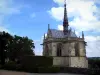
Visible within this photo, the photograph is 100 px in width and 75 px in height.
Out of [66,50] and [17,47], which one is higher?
[17,47]

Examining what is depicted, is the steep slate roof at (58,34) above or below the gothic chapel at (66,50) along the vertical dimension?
above

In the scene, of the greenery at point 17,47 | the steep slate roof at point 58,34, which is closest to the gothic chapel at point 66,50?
the steep slate roof at point 58,34

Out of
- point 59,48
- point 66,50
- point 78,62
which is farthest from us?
point 59,48

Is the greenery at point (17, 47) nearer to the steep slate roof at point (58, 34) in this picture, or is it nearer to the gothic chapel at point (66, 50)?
the gothic chapel at point (66, 50)

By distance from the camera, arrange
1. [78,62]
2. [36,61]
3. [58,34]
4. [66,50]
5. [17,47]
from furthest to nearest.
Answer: [58,34] → [66,50] → [78,62] → [17,47] → [36,61]

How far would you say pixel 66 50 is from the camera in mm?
83125

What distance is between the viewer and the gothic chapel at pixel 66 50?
8219cm

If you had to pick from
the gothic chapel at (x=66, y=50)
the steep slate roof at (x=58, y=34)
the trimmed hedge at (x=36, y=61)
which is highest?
the steep slate roof at (x=58, y=34)

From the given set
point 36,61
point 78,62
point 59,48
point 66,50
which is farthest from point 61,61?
point 36,61

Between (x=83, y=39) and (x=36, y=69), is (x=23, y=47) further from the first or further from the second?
(x=36, y=69)

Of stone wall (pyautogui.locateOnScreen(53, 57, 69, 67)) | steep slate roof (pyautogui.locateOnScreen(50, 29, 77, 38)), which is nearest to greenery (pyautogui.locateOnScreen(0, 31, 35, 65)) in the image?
stone wall (pyautogui.locateOnScreen(53, 57, 69, 67))

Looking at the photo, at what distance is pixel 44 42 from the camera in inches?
3504

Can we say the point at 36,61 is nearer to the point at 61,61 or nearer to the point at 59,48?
the point at 61,61

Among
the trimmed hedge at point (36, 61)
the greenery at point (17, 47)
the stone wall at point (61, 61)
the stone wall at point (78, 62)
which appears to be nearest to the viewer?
the trimmed hedge at point (36, 61)
